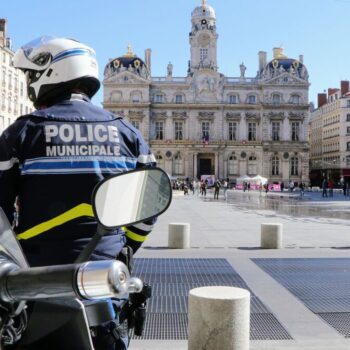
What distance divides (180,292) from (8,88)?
41373 mm

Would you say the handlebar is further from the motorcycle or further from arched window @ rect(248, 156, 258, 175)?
arched window @ rect(248, 156, 258, 175)

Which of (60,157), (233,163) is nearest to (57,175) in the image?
(60,157)

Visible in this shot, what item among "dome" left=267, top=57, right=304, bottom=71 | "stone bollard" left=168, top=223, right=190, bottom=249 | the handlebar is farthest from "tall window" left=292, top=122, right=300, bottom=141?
the handlebar

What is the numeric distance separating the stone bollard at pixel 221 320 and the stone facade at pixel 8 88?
133ft

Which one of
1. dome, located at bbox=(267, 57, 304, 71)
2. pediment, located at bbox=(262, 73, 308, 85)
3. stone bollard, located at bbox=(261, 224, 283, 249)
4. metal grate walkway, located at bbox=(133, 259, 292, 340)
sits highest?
dome, located at bbox=(267, 57, 304, 71)

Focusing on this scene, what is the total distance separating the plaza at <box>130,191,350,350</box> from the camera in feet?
15.7

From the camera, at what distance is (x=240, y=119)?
65.9m

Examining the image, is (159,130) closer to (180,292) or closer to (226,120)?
(226,120)

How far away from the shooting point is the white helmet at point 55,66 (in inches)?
82.0

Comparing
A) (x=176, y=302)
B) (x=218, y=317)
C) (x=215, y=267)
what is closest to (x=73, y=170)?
(x=218, y=317)

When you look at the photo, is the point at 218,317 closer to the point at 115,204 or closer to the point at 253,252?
the point at 115,204

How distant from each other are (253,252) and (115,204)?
8.81 metres

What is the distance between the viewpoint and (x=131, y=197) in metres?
1.50

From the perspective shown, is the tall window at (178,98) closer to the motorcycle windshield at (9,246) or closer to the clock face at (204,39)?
the clock face at (204,39)
